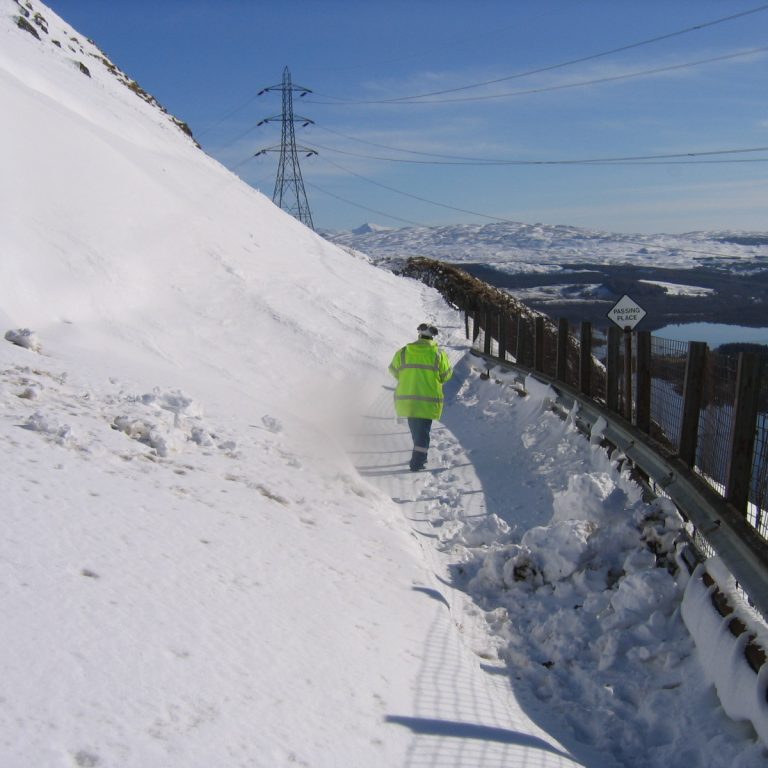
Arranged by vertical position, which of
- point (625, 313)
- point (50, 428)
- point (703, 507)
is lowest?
point (703, 507)

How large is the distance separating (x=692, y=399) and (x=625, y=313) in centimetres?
539

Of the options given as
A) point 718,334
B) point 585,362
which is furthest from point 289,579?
point 718,334

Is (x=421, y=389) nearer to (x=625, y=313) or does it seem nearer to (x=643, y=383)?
(x=643, y=383)

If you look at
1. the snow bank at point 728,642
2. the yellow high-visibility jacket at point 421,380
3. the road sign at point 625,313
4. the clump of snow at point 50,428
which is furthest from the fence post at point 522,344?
the clump of snow at point 50,428

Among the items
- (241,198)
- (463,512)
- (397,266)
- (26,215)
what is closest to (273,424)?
(463,512)

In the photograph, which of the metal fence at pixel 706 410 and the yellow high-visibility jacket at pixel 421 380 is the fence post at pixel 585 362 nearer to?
the metal fence at pixel 706 410

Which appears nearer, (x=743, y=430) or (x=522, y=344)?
(x=743, y=430)

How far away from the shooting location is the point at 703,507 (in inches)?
216

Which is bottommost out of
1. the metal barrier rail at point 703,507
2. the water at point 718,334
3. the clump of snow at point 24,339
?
the metal barrier rail at point 703,507

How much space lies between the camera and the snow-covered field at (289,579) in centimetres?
308

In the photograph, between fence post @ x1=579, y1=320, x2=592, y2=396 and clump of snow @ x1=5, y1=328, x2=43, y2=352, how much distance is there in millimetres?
7442

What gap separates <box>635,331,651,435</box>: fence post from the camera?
27.5ft

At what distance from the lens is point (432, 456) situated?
10867 millimetres

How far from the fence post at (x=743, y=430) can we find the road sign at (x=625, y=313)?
22.1 feet
